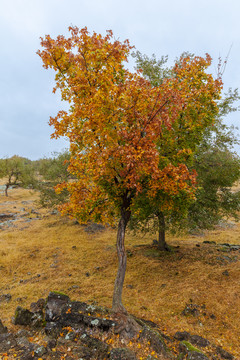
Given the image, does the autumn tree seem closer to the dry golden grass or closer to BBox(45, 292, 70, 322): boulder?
BBox(45, 292, 70, 322): boulder

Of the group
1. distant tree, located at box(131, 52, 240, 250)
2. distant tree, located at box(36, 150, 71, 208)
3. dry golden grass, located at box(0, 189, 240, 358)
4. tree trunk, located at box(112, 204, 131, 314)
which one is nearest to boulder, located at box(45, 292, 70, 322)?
tree trunk, located at box(112, 204, 131, 314)

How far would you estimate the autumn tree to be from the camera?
8.38 m

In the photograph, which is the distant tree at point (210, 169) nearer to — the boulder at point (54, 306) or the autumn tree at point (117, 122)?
the autumn tree at point (117, 122)

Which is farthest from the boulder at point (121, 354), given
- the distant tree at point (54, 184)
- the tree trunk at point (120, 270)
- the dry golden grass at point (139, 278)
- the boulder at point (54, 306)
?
the distant tree at point (54, 184)

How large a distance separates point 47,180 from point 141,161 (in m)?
26.0

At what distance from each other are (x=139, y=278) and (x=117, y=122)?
1155cm

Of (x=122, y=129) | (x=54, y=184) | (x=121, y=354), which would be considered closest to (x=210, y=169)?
(x=122, y=129)

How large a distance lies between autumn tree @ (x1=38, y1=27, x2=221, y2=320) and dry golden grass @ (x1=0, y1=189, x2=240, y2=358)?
13.5ft

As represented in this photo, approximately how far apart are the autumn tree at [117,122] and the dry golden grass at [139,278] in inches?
162

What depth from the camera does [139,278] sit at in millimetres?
14852

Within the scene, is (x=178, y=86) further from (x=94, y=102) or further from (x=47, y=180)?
(x=47, y=180)

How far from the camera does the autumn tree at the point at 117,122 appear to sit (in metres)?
8.38

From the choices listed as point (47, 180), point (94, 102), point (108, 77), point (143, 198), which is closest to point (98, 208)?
point (143, 198)

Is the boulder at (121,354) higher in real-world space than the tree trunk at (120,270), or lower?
lower
